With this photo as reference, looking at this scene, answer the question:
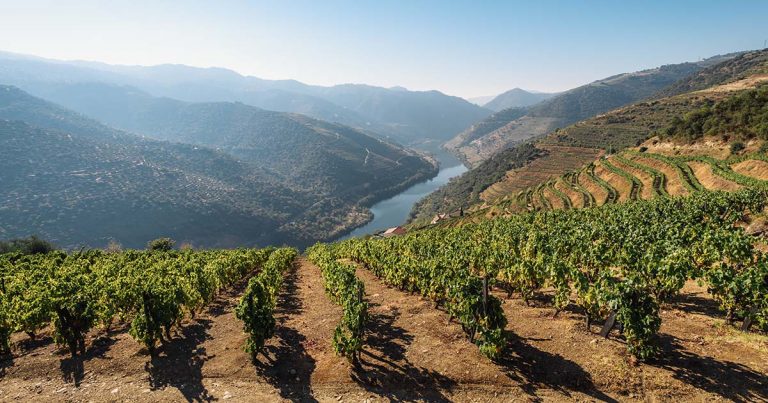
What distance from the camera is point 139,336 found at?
53.3 ft

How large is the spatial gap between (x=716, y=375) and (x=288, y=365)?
1573cm

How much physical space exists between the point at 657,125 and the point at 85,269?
575ft

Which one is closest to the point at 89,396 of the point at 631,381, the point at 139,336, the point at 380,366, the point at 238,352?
the point at 139,336

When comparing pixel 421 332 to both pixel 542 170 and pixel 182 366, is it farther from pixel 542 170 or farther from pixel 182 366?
pixel 542 170

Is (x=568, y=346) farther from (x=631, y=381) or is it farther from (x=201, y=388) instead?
(x=201, y=388)

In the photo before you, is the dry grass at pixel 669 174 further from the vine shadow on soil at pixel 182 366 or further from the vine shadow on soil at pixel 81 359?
the vine shadow on soil at pixel 81 359

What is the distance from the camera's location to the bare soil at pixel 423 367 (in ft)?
40.8

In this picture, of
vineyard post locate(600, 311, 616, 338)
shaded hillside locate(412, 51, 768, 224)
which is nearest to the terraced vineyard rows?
shaded hillside locate(412, 51, 768, 224)

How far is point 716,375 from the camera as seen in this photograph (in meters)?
12.1

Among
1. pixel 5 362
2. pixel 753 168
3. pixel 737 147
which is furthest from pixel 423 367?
pixel 737 147

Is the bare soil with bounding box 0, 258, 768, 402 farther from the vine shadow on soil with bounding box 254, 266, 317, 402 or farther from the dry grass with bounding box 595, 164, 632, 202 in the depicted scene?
the dry grass with bounding box 595, 164, 632, 202

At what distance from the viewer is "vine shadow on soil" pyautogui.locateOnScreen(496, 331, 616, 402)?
12555 mm

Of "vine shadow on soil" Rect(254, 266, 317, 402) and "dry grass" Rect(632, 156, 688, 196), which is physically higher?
"dry grass" Rect(632, 156, 688, 196)

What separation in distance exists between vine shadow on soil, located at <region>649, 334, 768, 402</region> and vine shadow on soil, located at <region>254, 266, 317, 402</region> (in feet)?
42.7
